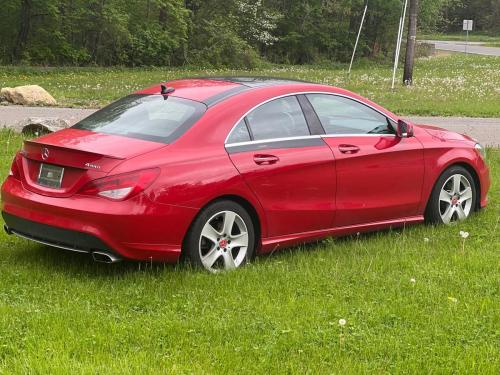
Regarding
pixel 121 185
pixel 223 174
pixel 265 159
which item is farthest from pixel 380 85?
pixel 121 185

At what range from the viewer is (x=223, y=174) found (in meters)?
5.36

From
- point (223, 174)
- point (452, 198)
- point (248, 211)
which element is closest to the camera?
point (223, 174)

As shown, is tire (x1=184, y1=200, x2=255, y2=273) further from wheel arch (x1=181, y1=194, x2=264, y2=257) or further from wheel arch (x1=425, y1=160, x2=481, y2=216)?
wheel arch (x1=425, y1=160, x2=481, y2=216)

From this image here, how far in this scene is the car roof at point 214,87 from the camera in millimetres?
5871

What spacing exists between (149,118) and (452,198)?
3.28 meters

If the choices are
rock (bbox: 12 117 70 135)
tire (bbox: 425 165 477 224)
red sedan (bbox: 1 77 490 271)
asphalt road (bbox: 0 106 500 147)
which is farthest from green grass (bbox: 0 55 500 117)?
red sedan (bbox: 1 77 490 271)

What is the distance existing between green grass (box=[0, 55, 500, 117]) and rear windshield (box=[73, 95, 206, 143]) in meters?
12.6

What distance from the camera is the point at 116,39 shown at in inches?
1378

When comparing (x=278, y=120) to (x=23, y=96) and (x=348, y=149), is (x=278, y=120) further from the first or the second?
(x=23, y=96)

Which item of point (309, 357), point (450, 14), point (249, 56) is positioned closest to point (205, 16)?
point (249, 56)

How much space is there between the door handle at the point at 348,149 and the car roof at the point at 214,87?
71 centimetres

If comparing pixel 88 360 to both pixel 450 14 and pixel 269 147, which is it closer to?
pixel 269 147

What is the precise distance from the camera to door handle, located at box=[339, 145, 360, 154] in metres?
6.23

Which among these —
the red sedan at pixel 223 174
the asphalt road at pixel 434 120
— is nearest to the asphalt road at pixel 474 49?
the asphalt road at pixel 434 120
